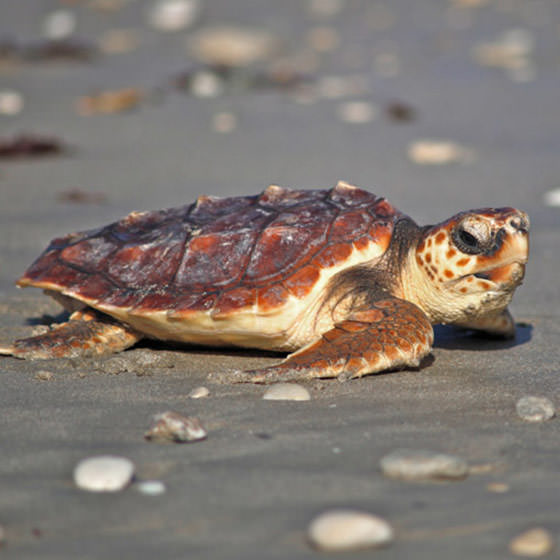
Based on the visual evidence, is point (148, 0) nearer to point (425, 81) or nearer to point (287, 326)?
point (425, 81)

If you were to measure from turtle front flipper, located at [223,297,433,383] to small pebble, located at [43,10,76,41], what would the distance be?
1092 cm

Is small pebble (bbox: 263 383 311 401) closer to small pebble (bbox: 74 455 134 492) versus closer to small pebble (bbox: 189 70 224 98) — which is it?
small pebble (bbox: 74 455 134 492)

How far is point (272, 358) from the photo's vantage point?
3.92 meters

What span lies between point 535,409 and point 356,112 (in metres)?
6.87

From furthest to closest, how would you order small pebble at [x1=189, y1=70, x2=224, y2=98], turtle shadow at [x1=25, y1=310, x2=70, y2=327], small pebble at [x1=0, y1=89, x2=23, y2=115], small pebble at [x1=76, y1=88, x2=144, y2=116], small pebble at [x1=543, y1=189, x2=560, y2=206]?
small pebble at [x1=189, y1=70, x2=224, y2=98] < small pebble at [x1=0, y1=89, x2=23, y2=115] < small pebble at [x1=76, y1=88, x2=144, y2=116] < small pebble at [x1=543, y1=189, x2=560, y2=206] < turtle shadow at [x1=25, y1=310, x2=70, y2=327]

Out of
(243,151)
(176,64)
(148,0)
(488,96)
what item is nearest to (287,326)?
(243,151)

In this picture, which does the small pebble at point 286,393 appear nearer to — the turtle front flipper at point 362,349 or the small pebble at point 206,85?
the turtle front flipper at point 362,349

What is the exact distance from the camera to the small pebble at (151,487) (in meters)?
2.27

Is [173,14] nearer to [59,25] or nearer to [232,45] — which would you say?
[232,45]

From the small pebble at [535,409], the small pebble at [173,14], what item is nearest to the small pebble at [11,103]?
the small pebble at [173,14]

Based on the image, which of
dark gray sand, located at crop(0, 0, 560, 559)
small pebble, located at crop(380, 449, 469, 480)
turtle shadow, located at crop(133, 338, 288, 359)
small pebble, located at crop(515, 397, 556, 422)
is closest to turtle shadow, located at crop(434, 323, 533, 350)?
dark gray sand, located at crop(0, 0, 560, 559)

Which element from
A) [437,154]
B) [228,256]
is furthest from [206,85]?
[228,256]

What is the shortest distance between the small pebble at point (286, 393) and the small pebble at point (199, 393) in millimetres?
219

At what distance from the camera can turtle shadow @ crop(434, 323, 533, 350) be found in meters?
4.06
